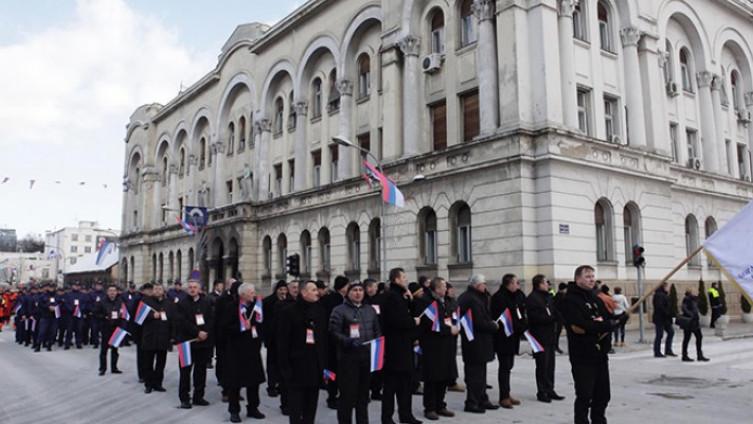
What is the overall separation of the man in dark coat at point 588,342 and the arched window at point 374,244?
20328 millimetres

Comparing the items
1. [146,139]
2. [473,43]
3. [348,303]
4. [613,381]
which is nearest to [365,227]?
[473,43]

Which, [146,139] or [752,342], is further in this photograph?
[146,139]

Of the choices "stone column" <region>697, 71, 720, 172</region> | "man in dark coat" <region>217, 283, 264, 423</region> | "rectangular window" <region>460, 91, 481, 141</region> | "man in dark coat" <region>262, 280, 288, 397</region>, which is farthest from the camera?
"stone column" <region>697, 71, 720, 172</region>

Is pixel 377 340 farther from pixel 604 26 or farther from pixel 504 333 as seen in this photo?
pixel 604 26

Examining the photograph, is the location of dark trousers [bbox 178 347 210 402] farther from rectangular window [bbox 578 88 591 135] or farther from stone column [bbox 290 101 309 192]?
stone column [bbox 290 101 309 192]

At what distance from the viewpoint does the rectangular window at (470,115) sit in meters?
24.0

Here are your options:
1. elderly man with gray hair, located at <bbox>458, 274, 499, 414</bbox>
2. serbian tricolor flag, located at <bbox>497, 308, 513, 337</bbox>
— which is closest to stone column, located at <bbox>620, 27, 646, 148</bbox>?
serbian tricolor flag, located at <bbox>497, 308, 513, 337</bbox>

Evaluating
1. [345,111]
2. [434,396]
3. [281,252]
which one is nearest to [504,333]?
[434,396]

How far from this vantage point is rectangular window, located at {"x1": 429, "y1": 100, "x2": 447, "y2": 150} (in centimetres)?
2567

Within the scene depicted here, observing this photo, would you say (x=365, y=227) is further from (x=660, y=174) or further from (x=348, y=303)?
(x=348, y=303)

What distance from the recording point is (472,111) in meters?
24.3

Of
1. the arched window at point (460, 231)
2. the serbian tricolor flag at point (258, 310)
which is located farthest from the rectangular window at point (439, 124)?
the serbian tricolor flag at point (258, 310)

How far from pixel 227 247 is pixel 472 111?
20408 mm

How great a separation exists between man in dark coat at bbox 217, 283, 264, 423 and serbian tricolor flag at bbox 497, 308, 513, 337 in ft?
12.4
